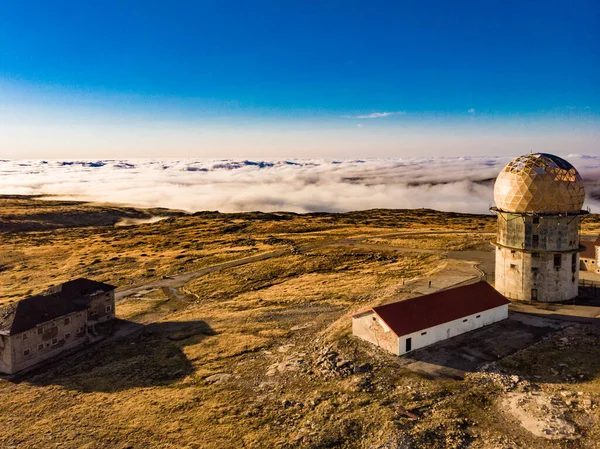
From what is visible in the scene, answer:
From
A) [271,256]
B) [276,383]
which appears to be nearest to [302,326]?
[276,383]

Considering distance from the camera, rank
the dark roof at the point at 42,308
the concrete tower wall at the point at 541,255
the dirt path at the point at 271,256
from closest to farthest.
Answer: the dark roof at the point at 42,308
the concrete tower wall at the point at 541,255
the dirt path at the point at 271,256

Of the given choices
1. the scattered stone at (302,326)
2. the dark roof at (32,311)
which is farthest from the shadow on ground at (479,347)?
the dark roof at (32,311)

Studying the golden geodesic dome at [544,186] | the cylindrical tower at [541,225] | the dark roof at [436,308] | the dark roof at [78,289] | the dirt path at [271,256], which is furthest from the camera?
the dirt path at [271,256]

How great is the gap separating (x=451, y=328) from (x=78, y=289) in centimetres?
3899

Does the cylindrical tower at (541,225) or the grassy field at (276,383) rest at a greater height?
the cylindrical tower at (541,225)

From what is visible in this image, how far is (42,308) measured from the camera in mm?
41781

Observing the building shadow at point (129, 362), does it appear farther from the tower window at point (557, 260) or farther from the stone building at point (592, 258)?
the stone building at point (592, 258)

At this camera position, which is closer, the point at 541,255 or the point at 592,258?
the point at 541,255

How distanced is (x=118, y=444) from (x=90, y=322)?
26414 mm

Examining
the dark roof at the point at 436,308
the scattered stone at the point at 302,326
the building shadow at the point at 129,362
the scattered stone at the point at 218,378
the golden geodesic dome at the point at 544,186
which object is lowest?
the building shadow at the point at 129,362

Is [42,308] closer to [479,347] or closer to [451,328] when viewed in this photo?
[451,328]

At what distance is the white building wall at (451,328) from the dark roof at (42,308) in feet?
105

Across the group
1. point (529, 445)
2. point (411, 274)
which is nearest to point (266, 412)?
point (529, 445)

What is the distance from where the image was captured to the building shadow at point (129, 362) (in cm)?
3422
